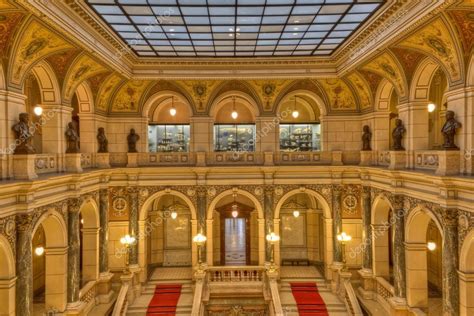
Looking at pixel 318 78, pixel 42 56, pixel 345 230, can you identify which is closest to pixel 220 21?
pixel 42 56

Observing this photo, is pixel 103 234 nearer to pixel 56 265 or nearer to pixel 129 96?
pixel 56 265

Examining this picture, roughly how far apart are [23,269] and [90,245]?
6.08 meters

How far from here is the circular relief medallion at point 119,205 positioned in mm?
19172

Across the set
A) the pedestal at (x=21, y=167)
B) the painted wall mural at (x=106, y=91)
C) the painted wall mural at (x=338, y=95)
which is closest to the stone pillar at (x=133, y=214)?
the painted wall mural at (x=106, y=91)

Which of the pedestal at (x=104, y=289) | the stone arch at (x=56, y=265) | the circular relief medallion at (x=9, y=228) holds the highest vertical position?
the circular relief medallion at (x=9, y=228)

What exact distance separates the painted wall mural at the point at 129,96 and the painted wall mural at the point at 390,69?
34.1ft

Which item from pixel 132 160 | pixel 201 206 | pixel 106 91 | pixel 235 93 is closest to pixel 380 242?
pixel 201 206

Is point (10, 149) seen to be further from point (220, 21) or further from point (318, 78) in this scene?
point (318, 78)

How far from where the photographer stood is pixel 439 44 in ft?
37.3

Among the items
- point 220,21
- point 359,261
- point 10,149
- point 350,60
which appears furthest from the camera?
point 359,261

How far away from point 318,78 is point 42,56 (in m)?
11.6

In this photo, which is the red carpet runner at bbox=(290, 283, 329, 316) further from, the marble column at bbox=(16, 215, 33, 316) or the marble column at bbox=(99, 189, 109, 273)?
the marble column at bbox=(16, 215, 33, 316)

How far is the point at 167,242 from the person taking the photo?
22.8 m

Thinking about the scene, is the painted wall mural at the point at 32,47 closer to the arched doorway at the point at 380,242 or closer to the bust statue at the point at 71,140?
the bust statue at the point at 71,140
